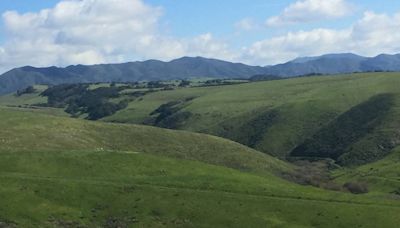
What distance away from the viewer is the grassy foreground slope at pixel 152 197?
65.9 metres

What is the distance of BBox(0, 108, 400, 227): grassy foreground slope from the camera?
6594 cm

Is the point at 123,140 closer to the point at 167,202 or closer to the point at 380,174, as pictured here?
the point at 380,174

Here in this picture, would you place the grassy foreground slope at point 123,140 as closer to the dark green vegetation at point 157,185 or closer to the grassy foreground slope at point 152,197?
the dark green vegetation at point 157,185

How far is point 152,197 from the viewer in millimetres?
72312

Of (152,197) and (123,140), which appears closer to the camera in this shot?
(152,197)

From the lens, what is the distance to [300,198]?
74438 millimetres

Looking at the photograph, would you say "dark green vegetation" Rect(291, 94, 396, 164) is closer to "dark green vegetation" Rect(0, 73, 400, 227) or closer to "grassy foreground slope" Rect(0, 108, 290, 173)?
"dark green vegetation" Rect(0, 73, 400, 227)

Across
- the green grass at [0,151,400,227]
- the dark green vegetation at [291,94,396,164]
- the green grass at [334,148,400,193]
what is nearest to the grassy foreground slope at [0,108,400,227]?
the green grass at [0,151,400,227]

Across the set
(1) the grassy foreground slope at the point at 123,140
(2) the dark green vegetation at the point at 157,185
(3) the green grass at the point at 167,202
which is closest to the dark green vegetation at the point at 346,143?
(2) the dark green vegetation at the point at 157,185

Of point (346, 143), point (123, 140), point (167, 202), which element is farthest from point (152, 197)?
point (346, 143)

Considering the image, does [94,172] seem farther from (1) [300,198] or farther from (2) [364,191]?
(2) [364,191]

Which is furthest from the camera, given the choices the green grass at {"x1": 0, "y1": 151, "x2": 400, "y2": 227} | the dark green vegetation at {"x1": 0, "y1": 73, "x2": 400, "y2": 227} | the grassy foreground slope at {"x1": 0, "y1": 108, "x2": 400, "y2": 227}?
the dark green vegetation at {"x1": 0, "y1": 73, "x2": 400, "y2": 227}

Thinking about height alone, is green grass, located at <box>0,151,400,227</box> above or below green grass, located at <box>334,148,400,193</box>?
above

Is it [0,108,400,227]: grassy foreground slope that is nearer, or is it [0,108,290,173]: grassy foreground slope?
[0,108,400,227]: grassy foreground slope
